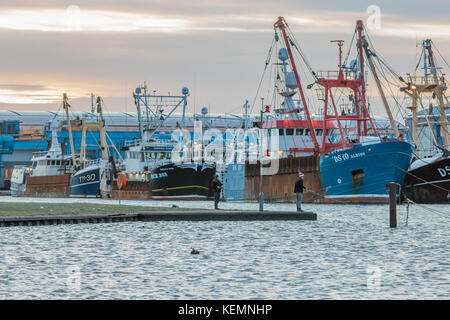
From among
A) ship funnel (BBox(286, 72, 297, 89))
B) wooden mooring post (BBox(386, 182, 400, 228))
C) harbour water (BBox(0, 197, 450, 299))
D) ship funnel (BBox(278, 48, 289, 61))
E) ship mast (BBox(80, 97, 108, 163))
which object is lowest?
harbour water (BBox(0, 197, 450, 299))

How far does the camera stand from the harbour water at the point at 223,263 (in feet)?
55.3

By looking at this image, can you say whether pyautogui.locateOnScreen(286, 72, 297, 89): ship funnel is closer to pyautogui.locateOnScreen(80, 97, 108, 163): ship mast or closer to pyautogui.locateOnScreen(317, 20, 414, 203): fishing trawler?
pyautogui.locateOnScreen(317, 20, 414, 203): fishing trawler

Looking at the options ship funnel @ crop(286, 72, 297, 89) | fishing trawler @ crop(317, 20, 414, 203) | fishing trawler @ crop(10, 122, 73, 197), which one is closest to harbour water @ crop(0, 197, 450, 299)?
fishing trawler @ crop(317, 20, 414, 203)

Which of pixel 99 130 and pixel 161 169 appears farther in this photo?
pixel 99 130

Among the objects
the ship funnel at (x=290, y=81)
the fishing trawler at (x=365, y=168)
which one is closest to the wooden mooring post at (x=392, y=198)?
the fishing trawler at (x=365, y=168)

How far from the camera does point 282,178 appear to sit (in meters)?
78.1

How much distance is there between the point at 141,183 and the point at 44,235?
7180 centimetres

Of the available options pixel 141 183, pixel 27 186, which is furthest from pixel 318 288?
pixel 27 186

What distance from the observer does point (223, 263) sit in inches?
866

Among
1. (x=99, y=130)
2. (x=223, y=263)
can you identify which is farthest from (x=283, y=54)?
(x=223, y=263)

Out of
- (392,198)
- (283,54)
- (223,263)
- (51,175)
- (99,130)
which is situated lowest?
(223,263)

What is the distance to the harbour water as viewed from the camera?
55.3 feet

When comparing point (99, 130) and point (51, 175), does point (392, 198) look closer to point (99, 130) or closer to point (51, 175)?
point (99, 130)
